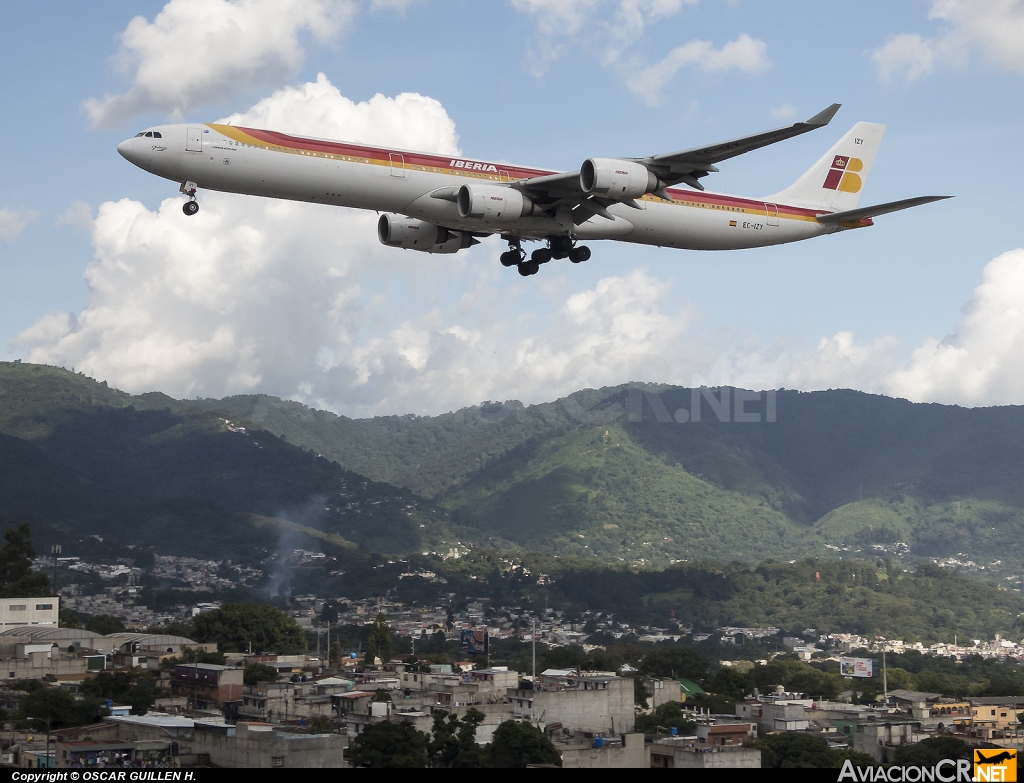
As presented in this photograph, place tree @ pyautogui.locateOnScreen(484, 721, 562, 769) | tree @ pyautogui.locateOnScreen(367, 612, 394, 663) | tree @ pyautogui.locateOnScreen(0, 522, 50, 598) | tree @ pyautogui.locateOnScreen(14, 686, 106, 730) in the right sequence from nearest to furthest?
1. tree @ pyautogui.locateOnScreen(484, 721, 562, 769)
2. tree @ pyautogui.locateOnScreen(14, 686, 106, 730)
3. tree @ pyautogui.locateOnScreen(0, 522, 50, 598)
4. tree @ pyautogui.locateOnScreen(367, 612, 394, 663)

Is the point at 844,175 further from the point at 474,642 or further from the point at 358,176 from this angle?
the point at 474,642

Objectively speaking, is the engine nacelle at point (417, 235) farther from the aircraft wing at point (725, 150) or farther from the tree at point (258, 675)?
the tree at point (258, 675)

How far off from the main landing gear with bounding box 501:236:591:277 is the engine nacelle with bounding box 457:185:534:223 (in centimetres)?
455

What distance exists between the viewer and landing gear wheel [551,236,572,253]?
51.8 metres

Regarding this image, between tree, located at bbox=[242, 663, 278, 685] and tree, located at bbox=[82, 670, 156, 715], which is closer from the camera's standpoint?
tree, located at bbox=[82, 670, 156, 715]

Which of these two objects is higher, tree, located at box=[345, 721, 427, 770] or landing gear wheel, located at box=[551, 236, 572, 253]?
landing gear wheel, located at box=[551, 236, 572, 253]

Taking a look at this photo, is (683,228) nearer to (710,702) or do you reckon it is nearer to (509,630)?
(710,702)

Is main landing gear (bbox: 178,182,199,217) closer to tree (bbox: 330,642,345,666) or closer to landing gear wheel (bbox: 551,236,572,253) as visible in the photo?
landing gear wheel (bbox: 551,236,572,253)

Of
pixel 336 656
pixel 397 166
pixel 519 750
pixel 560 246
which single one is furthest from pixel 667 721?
pixel 336 656

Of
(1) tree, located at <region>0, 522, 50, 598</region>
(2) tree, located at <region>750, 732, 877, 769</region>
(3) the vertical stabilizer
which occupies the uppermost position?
(3) the vertical stabilizer

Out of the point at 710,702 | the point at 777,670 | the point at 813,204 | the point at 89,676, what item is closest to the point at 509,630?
the point at 777,670

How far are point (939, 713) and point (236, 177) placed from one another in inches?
2344

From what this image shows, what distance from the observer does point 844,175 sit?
199 feet

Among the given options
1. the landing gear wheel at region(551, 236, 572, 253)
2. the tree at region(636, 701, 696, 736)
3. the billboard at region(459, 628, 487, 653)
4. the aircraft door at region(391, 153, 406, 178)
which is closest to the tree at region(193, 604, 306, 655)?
the billboard at region(459, 628, 487, 653)
